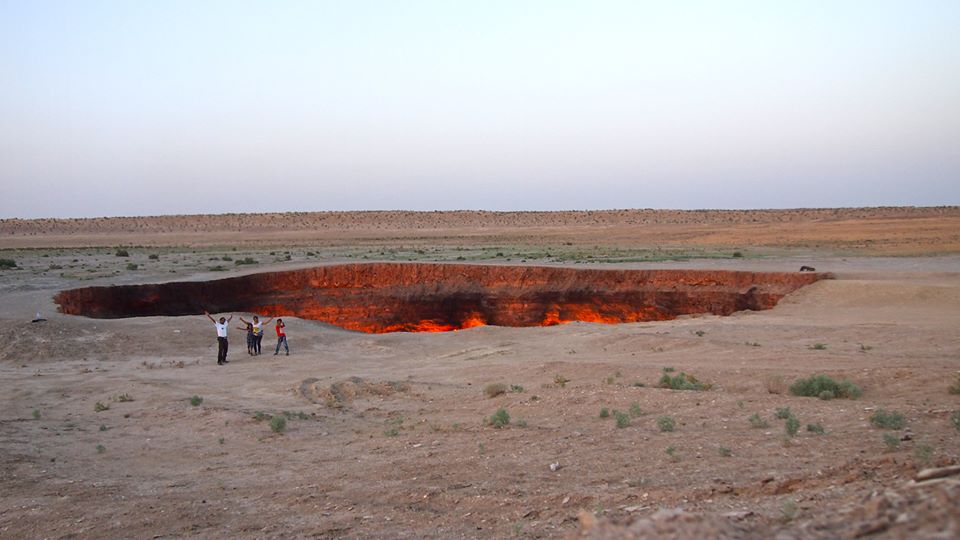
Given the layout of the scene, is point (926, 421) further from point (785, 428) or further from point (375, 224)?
point (375, 224)

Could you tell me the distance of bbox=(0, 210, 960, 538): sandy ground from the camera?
256 inches

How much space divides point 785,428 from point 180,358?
15243 mm

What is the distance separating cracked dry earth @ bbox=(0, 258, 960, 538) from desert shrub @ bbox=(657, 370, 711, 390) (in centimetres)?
22

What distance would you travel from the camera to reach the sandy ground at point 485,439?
651 cm

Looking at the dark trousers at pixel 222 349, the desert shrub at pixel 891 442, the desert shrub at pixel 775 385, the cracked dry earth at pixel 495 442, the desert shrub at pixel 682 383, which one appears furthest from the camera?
the dark trousers at pixel 222 349

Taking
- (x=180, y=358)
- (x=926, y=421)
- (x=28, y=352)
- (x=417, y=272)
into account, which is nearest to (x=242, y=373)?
(x=180, y=358)

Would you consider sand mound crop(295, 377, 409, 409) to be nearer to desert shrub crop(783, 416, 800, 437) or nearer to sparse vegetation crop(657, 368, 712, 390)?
sparse vegetation crop(657, 368, 712, 390)

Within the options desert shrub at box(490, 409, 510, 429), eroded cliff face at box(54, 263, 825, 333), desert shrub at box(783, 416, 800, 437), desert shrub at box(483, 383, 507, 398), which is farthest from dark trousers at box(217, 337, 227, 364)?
desert shrub at box(783, 416, 800, 437)

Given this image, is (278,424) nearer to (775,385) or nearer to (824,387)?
(775,385)

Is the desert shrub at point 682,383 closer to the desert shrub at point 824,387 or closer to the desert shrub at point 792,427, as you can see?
the desert shrub at point 824,387

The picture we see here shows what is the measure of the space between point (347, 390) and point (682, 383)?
5847 millimetres

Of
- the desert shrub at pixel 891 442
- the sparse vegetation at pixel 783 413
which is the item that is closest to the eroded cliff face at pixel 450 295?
the sparse vegetation at pixel 783 413

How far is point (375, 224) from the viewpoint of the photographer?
108438mm

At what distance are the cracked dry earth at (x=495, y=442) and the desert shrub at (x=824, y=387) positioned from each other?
0.81 feet
